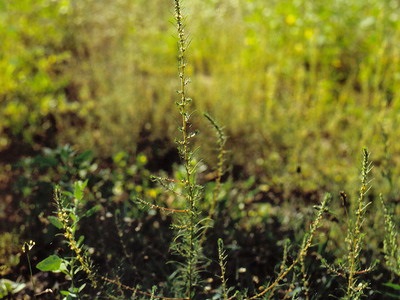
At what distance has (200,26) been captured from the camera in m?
4.39

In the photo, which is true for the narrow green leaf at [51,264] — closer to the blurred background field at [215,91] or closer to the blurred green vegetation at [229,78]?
the blurred background field at [215,91]

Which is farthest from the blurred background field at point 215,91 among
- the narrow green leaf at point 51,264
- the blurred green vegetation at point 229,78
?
the narrow green leaf at point 51,264

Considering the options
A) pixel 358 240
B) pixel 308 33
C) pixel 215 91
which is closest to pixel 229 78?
pixel 215 91

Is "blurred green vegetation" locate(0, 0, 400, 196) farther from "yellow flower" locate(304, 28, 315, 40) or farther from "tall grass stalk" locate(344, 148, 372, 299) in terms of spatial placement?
"tall grass stalk" locate(344, 148, 372, 299)

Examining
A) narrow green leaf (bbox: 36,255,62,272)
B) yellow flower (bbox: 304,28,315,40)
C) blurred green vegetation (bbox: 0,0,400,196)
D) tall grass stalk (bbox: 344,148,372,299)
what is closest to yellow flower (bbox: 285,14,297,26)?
blurred green vegetation (bbox: 0,0,400,196)

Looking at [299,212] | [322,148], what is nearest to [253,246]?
[299,212]

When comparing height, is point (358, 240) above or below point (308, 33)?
below

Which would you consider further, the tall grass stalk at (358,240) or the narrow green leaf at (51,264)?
the narrow green leaf at (51,264)

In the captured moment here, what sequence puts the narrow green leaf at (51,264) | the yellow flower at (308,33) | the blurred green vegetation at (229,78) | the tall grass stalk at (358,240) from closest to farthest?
1. the tall grass stalk at (358,240)
2. the narrow green leaf at (51,264)
3. the blurred green vegetation at (229,78)
4. the yellow flower at (308,33)

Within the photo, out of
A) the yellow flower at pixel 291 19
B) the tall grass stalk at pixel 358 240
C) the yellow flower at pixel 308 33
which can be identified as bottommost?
the tall grass stalk at pixel 358 240

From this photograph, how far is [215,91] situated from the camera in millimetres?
3633

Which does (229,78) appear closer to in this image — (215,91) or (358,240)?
(215,91)

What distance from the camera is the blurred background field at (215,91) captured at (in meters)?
2.92

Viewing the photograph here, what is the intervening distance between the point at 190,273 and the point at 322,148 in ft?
6.18
